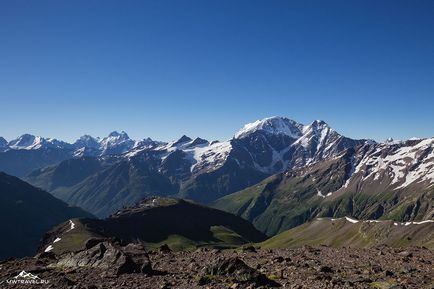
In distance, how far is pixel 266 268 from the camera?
3064cm

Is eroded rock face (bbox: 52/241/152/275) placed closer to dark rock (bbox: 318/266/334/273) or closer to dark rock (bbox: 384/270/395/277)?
dark rock (bbox: 318/266/334/273)

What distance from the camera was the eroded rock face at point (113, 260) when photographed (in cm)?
2898

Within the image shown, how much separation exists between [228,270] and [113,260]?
8700 millimetres

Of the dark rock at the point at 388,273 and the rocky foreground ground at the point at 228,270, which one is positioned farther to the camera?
the dark rock at the point at 388,273

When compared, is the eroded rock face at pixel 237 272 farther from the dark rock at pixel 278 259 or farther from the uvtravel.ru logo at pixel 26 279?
the uvtravel.ru logo at pixel 26 279

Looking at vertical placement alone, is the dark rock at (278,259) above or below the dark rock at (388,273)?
below

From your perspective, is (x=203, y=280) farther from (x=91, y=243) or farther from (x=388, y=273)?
(x=91, y=243)

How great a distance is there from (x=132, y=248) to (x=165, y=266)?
2.91 m

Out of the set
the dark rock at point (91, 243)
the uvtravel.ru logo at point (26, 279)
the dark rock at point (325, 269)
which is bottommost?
the uvtravel.ru logo at point (26, 279)

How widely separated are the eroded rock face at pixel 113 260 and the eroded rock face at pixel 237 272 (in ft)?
15.5

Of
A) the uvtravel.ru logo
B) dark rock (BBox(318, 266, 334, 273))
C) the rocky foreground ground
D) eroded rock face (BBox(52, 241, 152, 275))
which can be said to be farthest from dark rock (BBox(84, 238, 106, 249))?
dark rock (BBox(318, 266, 334, 273))

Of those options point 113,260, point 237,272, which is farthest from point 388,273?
point 113,260

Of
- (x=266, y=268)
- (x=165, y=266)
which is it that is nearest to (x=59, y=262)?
(x=165, y=266)

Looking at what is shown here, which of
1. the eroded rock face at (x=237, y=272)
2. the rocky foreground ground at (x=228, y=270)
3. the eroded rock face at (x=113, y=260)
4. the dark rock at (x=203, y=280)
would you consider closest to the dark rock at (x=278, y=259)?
the rocky foreground ground at (x=228, y=270)
